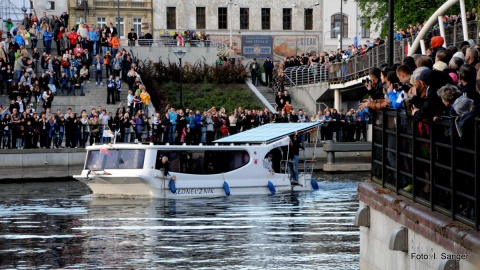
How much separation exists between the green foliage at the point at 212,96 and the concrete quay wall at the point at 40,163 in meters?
16.9

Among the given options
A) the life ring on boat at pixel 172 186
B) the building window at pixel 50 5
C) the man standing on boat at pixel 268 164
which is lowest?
the life ring on boat at pixel 172 186

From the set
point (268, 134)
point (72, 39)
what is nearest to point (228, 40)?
point (72, 39)

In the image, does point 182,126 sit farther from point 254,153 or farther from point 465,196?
point 465,196

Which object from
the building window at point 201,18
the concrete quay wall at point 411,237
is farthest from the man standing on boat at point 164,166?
the building window at point 201,18

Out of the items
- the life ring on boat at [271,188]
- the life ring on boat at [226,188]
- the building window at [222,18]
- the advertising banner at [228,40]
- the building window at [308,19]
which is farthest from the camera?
the building window at [308,19]

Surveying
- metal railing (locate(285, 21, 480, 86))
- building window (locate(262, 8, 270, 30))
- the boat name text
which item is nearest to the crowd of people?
metal railing (locate(285, 21, 480, 86))

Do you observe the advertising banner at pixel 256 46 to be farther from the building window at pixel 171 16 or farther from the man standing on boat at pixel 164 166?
the man standing on boat at pixel 164 166

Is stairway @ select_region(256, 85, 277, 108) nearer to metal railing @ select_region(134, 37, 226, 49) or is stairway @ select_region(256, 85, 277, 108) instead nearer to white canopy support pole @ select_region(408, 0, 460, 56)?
metal railing @ select_region(134, 37, 226, 49)

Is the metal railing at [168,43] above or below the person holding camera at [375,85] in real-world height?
above

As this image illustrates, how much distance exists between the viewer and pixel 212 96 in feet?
233

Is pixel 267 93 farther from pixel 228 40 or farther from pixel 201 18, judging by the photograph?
pixel 201 18

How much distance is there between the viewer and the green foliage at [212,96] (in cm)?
6950

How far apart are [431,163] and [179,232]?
48.8ft

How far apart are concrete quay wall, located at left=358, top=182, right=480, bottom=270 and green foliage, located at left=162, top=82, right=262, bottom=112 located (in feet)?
160
